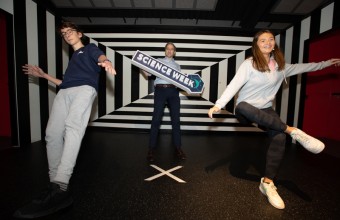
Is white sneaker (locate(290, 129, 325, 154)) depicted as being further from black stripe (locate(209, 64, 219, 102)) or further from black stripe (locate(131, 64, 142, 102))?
black stripe (locate(131, 64, 142, 102))

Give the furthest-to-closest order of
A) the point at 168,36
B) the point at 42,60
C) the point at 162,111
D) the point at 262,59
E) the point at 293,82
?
the point at 168,36 < the point at 293,82 < the point at 42,60 < the point at 162,111 < the point at 262,59

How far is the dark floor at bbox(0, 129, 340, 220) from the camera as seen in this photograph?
4.79ft

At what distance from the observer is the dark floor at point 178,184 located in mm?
1461

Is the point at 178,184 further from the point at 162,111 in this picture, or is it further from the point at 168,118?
the point at 168,118

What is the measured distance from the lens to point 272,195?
160 centimetres

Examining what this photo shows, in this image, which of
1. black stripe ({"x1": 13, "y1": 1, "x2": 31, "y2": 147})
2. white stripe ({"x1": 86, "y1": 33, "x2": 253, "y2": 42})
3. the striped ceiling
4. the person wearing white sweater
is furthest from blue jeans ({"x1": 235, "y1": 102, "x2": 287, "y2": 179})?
black stripe ({"x1": 13, "y1": 1, "x2": 31, "y2": 147})

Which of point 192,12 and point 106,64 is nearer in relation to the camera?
point 106,64

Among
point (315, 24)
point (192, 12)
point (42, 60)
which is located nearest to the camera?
point (315, 24)

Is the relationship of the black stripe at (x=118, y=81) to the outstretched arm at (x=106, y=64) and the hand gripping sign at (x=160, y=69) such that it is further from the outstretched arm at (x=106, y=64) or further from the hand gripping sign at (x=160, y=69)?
the outstretched arm at (x=106, y=64)

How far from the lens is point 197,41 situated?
412 cm

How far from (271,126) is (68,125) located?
5.35ft

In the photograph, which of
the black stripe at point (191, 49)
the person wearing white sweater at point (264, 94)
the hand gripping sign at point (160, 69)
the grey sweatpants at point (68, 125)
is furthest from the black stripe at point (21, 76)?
the person wearing white sweater at point (264, 94)

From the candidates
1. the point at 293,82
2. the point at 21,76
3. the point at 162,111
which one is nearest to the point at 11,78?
the point at 21,76

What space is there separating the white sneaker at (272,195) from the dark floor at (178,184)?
4 centimetres
